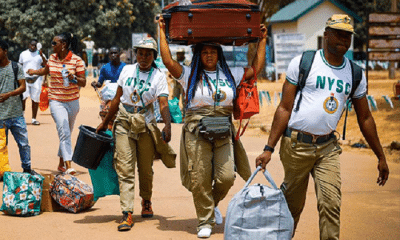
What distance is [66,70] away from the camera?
30.8 feet

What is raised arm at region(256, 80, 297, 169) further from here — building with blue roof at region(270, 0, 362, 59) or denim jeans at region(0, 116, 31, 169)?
building with blue roof at region(270, 0, 362, 59)

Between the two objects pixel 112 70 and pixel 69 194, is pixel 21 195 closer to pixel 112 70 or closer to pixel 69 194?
pixel 69 194

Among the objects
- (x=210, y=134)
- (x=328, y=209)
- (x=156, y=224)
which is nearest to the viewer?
(x=328, y=209)

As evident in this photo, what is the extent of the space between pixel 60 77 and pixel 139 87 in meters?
2.89

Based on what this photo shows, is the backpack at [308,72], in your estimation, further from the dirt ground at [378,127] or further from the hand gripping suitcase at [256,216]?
the dirt ground at [378,127]

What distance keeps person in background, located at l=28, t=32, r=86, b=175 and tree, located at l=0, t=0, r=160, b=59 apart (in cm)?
3028

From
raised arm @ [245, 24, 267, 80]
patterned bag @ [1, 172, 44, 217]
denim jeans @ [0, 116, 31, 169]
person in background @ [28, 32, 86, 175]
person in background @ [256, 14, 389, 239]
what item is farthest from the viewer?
person in background @ [28, 32, 86, 175]

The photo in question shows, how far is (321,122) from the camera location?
17.0 feet

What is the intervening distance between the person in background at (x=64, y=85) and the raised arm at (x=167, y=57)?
329cm

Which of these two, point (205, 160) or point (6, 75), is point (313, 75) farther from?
point (6, 75)

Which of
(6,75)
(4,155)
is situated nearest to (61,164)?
(4,155)

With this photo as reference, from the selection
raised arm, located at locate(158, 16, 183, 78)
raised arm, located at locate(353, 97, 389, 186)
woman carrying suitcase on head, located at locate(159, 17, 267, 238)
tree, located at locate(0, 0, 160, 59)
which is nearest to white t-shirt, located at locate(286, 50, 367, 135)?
raised arm, located at locate(353, 97, 389, 186)

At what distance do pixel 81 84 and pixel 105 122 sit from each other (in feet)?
7.74

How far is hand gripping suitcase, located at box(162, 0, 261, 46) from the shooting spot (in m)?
6.07
